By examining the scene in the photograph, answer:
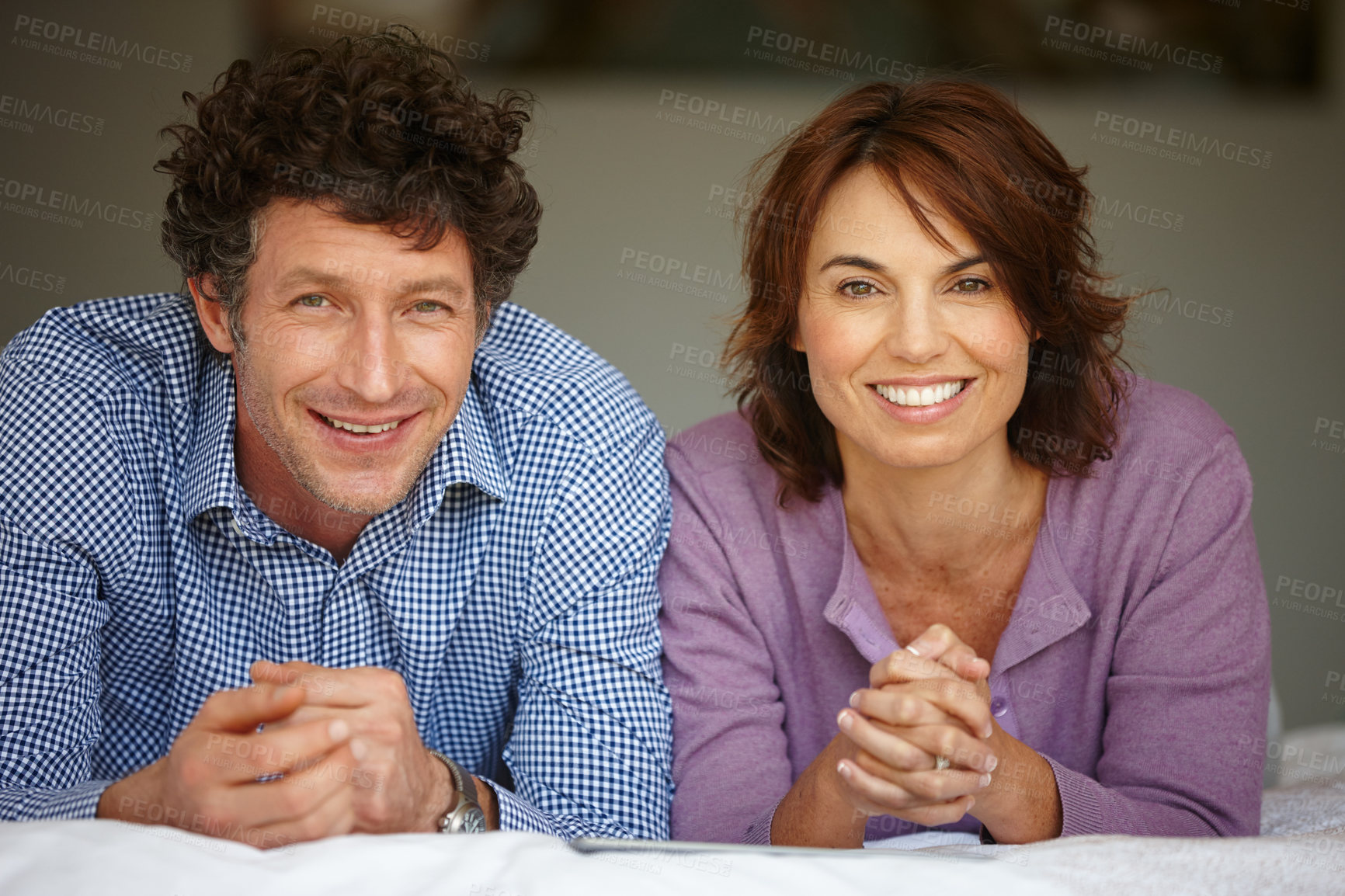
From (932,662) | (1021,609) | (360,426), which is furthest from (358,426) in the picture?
(1021,609)

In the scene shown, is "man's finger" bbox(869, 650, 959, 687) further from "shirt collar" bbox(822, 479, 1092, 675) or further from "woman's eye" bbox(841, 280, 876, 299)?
"woman's eye" bbox(841, 280, 876, 299)

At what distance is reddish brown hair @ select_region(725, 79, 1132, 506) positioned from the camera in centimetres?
151

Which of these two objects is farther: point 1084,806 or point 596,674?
point 596,674

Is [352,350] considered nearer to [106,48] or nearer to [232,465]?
[232,465]

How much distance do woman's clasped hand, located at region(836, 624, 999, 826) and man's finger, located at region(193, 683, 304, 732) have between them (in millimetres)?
572

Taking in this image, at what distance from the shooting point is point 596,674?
1557mm

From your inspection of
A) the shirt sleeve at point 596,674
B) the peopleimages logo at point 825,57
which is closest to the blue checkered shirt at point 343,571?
the shirt sleeve at point 596,674

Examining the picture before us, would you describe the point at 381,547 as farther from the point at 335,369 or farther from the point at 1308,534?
the point at 1308,534

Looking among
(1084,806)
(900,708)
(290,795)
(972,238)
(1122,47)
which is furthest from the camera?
(1122,47)

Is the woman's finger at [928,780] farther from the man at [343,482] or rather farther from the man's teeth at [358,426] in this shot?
the man's teeth at [358,426]

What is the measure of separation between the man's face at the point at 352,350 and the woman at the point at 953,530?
410 mm

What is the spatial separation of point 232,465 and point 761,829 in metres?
0.82

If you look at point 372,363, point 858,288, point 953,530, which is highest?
point 858,288

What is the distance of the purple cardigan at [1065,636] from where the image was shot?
1.46m
